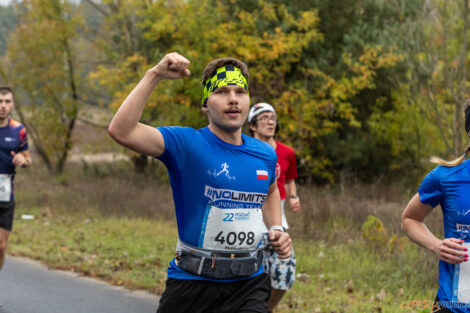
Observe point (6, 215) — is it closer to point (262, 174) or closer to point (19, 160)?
point (19, 160)

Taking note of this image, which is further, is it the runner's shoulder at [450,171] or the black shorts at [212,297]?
the black shorts at [212,297]

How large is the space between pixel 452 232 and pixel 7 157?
5.53 metres

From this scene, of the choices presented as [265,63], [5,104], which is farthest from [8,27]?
[5,104]

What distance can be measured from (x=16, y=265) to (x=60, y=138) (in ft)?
32.4

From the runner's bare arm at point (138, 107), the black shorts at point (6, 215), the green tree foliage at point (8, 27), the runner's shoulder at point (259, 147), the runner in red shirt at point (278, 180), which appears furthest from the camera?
the green tree foliage at point (8, 27)

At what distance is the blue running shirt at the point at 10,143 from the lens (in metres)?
6.89

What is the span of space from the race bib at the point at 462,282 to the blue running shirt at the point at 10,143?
17.9 ft

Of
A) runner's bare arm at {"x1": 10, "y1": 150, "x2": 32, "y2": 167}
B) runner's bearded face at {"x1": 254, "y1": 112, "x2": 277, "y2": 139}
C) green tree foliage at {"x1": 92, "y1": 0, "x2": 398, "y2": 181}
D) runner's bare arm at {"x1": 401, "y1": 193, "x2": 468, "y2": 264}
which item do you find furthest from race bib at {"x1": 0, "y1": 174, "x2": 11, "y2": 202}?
green tree foliage at {"x1": 92, "y1": 0, "x2": 398, "y2": 181}

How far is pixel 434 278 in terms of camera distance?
21.4ft

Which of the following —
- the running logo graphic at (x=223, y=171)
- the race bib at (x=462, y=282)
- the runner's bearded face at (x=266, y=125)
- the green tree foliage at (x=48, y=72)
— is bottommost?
the race bib at (x=462, y=282)

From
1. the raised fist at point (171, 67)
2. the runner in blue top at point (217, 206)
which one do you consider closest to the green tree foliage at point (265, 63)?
the runner in blue top at point (217, 206)

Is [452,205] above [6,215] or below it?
above

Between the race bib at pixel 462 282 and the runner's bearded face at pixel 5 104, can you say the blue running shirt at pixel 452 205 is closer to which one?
the race bib at pixel 462 282

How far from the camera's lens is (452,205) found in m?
3.02
